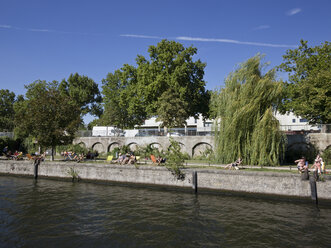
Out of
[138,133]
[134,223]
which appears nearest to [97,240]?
[134,223]

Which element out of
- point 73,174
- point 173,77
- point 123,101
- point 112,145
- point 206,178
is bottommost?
point 73,174

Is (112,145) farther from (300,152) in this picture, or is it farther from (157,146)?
(300,152)

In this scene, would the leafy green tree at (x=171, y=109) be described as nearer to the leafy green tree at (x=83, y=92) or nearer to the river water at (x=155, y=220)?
the river water at (x=155, y=220)

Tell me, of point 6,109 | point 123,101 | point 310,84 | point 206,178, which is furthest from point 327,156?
point 6,109

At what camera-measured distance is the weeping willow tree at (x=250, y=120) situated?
718 inches

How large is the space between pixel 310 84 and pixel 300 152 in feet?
23.6

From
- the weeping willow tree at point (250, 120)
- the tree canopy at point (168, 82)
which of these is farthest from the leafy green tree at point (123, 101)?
the weeping willow tree at point (250, 120)

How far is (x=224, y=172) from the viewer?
16281mm

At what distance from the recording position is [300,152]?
968 inches

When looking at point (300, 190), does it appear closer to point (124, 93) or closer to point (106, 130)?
point (106, 130)

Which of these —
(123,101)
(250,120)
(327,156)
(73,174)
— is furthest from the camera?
(123,101)

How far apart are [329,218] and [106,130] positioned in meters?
32.6

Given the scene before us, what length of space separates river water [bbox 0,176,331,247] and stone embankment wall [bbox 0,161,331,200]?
25.8 inches

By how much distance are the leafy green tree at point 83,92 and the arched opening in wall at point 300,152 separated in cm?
4272
